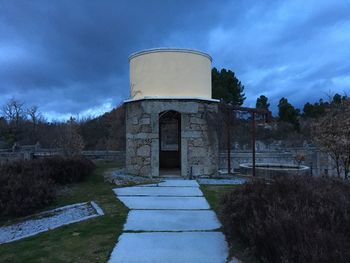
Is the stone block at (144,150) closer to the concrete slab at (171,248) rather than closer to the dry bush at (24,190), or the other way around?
the dry bush at (24,190)

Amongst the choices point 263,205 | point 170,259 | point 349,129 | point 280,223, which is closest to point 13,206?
point 170,259

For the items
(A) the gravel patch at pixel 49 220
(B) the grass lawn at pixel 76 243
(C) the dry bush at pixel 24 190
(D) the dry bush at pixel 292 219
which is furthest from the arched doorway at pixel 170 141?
(D) the dry bush at pixel 292 219

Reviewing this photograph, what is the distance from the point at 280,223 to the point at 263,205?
1.15m

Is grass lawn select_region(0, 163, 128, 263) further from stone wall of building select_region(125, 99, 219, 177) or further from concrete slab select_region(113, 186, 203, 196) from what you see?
stone wall of building select_region(125, 99, 219, 177)

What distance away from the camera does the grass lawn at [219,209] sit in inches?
190

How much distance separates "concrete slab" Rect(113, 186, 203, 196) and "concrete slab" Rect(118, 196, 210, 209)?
442 millimetres

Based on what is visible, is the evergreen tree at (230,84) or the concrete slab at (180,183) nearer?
the concrete slab at (180,183)

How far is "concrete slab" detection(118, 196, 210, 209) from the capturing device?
808cm

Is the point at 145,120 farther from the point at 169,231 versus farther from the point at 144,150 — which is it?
the point at 169,231

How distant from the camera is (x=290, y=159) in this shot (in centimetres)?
2048

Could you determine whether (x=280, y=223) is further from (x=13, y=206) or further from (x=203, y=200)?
(x=13, y=206)

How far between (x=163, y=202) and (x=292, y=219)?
14.9 feet

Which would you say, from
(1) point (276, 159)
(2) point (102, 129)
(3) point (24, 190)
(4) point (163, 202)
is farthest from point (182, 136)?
(2) point (102, 129)

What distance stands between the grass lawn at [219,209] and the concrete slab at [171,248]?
Answer: 0.13 m
